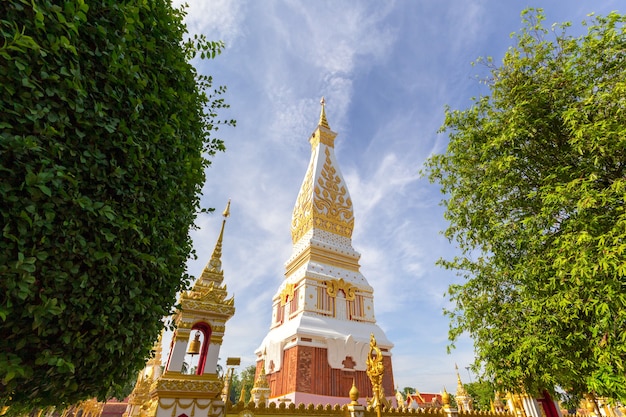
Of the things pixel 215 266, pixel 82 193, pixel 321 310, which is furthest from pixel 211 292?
pixel 321 310

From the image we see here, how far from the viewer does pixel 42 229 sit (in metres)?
2.72

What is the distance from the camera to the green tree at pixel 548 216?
5.38m

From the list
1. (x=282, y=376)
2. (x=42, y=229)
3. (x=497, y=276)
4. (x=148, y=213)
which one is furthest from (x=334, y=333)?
(x=42, y=229)

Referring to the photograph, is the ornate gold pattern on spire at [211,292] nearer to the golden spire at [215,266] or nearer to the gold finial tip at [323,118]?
the golden spire at [215,266]

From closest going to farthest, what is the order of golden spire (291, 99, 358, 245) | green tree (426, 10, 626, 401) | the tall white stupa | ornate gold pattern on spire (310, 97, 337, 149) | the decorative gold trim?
green tree (426, 10, 626, 401)
the tall white stupa
the decorative gold trim
golden spire (291, 99, 358, 245)
ornate gold pattern on spire (310, 97, 337, 149)

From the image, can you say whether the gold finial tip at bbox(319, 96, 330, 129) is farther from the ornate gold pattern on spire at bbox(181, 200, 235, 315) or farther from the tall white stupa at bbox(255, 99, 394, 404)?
the ornate gold pattern on spire at bbox(181, 200, 235, 315)

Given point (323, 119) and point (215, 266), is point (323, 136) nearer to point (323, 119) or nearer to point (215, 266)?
point (323, 119)

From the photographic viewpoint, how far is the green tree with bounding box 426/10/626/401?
5383 mm

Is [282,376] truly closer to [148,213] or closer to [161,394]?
[161,394]

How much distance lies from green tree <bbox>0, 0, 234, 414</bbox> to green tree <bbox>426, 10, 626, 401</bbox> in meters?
6.69

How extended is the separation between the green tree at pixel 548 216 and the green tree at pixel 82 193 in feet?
22.0

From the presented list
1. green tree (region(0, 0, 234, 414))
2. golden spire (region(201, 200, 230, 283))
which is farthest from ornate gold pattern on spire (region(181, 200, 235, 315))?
green tree (region(0, 0, 234, 414))

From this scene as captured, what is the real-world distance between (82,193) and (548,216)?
782 cm

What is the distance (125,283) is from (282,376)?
14.0m
